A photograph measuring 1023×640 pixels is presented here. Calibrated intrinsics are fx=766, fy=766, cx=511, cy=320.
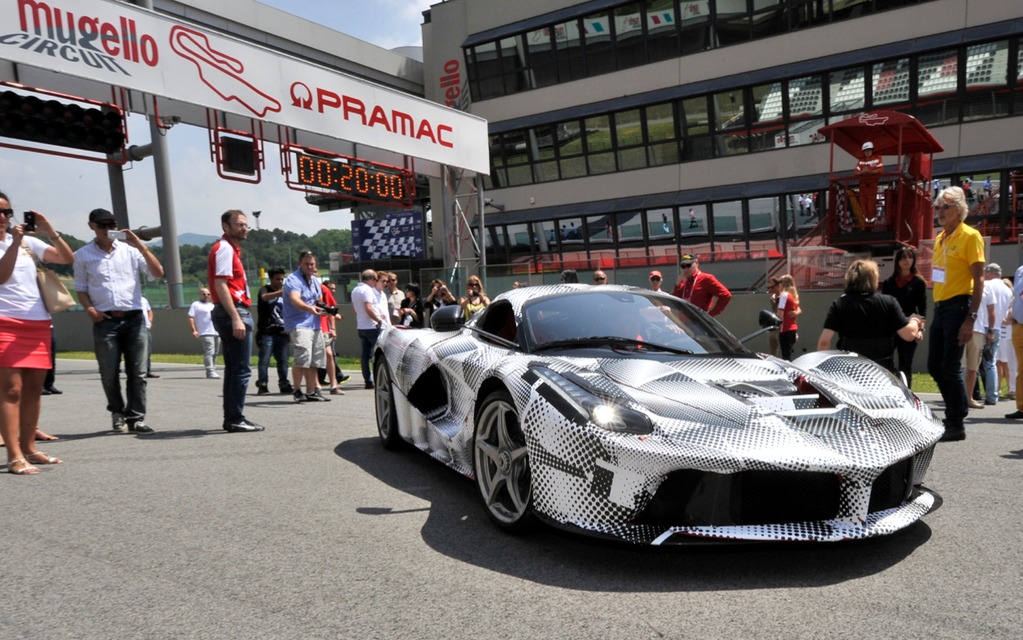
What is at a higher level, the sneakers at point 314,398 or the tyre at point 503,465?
the tyre at point 503,465

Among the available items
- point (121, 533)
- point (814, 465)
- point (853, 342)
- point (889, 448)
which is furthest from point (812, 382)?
point (121, 533)

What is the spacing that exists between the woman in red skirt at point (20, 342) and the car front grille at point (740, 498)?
439 centimetres

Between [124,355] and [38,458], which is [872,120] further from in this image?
[38,458]

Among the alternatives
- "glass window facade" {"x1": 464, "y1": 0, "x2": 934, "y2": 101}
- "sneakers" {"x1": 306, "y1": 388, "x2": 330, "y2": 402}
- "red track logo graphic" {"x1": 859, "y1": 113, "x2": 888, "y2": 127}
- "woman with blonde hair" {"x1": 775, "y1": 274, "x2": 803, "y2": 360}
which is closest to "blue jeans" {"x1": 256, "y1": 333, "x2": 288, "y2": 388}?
"sneakers" {"x1": 306, "y1": 388, "x2": 330, "y2": 402}

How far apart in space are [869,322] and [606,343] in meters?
A: 2.46

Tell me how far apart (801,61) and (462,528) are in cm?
2268

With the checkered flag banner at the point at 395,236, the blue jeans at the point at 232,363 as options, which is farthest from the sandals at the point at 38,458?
the checkered flag banner at the point at 395,236

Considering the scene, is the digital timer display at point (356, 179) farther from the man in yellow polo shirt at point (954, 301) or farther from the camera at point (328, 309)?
the man in yellow polo shirt at point (954, 301)

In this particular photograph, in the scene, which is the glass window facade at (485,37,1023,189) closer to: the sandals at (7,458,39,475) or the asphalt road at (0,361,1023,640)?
the asphalt road at (0,361,1023,640)

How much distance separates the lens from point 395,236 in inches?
1587

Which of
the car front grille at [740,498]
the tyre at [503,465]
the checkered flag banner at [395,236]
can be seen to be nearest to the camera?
the car front grille at [740,498]

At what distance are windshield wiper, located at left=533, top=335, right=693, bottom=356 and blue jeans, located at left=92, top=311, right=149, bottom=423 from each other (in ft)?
13.7

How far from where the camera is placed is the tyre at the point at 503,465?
354cm

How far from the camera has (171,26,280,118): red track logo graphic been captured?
1220cm
